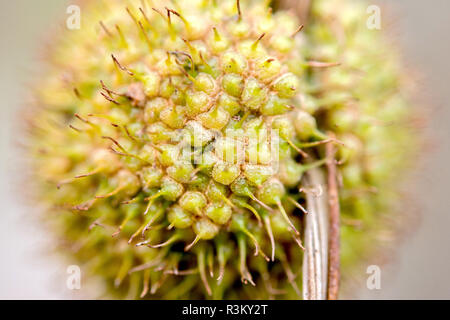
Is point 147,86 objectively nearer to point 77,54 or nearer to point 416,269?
point 77,54

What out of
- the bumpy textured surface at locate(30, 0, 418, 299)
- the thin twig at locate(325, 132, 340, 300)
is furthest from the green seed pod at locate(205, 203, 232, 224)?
the thin twig at locate(325, 132, 340, 300)

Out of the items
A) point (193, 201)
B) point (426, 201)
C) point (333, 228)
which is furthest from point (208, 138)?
point (426, 201)

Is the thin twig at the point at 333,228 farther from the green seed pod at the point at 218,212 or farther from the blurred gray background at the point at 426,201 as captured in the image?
the blurred gray background at the point at 426,201

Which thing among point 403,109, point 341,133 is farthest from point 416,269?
point 341,133

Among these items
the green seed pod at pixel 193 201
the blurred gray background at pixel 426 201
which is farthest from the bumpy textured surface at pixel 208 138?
the blurred gray background at pixel 426 201

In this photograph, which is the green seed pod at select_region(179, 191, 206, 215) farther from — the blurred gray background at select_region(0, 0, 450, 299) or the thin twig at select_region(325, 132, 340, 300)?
the blurred gray background at select_region(0, 0, 450, 299)

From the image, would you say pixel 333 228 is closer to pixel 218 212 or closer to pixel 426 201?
pixel 218 212
